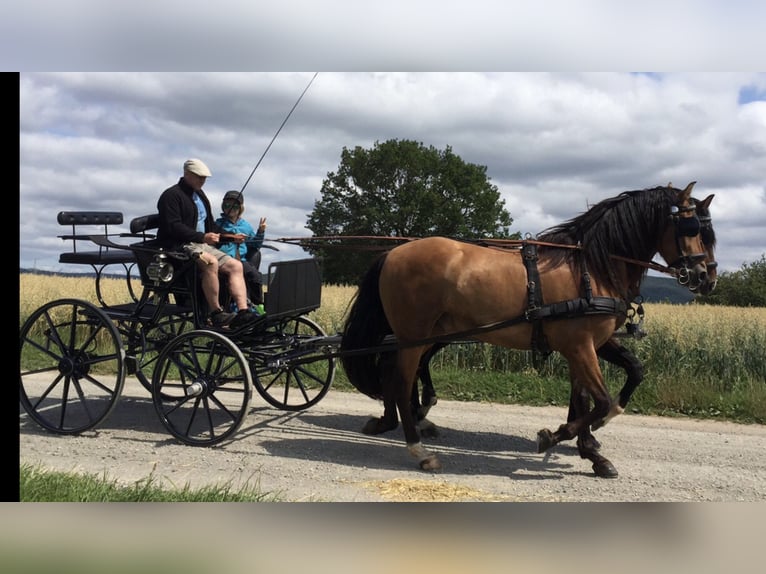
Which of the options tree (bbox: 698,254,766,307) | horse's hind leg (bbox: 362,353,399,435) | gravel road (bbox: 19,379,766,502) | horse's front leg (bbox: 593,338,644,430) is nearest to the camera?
gravel road (bbox: 19,379,766,502)

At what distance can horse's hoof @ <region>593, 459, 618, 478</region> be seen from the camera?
5371 millimetres

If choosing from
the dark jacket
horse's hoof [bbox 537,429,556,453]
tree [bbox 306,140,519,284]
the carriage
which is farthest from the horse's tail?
tree [bbox 306,140,519,284]

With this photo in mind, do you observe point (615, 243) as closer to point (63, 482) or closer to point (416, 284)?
point (416, 284)

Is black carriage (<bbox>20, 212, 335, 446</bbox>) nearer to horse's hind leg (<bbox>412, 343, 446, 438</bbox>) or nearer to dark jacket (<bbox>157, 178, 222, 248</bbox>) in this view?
dark jacket (<bbox>157, 178, 222, 248</bbox>)

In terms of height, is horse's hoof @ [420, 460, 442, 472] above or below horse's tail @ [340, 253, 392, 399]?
below

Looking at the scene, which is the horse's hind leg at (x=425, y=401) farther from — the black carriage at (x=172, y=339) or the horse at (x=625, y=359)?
the black carriage at (x=172, y=339)

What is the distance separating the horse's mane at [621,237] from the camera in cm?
561

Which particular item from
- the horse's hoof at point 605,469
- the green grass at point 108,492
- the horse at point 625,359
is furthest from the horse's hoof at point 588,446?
the green grass at point 108,492

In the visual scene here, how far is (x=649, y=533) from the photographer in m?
4.18

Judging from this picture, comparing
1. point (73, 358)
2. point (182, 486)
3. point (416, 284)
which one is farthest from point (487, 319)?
point (73, 358)

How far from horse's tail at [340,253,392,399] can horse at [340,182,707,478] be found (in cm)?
26

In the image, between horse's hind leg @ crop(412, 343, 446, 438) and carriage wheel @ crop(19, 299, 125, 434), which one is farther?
horse's hind leg @ crop(412, 343, 446, 438)

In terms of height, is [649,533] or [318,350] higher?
[318,350]

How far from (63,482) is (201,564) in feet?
5.85
